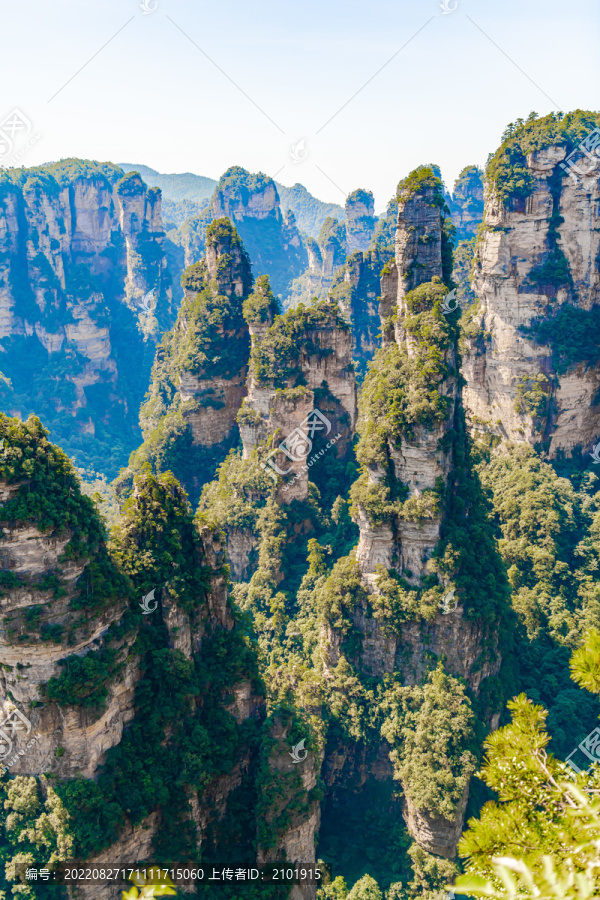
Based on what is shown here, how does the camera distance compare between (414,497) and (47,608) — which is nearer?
(47,608)

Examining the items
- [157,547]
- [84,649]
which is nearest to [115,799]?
[84,649]

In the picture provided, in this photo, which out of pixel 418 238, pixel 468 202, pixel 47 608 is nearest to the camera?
pixel 47 608

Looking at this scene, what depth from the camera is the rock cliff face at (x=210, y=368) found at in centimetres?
4684

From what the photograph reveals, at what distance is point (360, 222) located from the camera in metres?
123

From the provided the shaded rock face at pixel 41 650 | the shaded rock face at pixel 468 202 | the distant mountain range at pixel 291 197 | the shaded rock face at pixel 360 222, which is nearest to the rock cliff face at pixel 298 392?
the shaded rock face at pixel 41 650

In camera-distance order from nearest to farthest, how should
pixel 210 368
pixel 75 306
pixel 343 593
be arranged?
pixel 343 593 → pixel 210 368 → pixel 75 306

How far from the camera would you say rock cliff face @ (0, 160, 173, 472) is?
75.9 metres

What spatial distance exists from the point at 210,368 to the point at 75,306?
3933 centimetres

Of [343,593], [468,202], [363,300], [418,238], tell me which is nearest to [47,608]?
[343,593]

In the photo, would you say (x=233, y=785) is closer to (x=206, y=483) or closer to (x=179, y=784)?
(x=179, y=784)

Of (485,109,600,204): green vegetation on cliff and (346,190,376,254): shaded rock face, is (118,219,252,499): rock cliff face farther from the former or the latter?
(346,190,376,254): shaded rock face

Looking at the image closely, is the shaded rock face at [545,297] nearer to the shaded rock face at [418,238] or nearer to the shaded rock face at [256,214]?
the shaded rock face at [418,238]

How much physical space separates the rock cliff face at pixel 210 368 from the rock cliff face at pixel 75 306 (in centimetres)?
2655

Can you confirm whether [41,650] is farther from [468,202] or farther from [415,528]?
[468,202]
